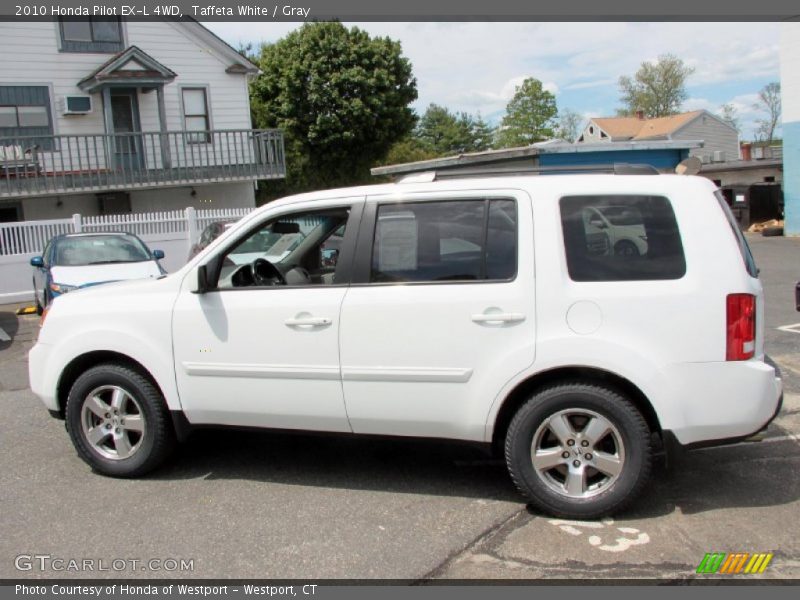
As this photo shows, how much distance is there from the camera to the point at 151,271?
10922 millimetres

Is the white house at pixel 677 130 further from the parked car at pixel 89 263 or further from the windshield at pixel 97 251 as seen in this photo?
the parked car at pixel 89 263

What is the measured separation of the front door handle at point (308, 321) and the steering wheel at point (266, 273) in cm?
48

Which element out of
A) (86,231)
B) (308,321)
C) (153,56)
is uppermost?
(153,56)

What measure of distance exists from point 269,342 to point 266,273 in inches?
27.5

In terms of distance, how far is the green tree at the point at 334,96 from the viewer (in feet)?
104

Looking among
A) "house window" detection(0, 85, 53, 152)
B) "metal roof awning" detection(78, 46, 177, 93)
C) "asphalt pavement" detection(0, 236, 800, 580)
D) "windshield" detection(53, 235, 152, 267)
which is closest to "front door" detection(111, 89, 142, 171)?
"metal roof awning" detection(78, 46, 177, 93)

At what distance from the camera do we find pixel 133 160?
21000 millimetres

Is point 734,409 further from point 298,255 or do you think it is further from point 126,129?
point 126,129

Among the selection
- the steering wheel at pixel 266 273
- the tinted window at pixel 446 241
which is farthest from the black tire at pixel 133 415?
the tinted window at pixel 446 241

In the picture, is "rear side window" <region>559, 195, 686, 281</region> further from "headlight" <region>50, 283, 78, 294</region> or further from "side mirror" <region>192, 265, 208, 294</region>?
"headlight" <region>50, 283, 78, 294</region>

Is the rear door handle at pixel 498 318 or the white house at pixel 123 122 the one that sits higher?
the white house at pixel 123 122

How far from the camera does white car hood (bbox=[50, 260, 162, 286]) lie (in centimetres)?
1052

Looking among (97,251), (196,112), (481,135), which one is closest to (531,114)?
(481,135)

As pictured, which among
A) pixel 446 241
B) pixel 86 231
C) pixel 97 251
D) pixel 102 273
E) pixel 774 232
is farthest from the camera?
pixel 774 232
